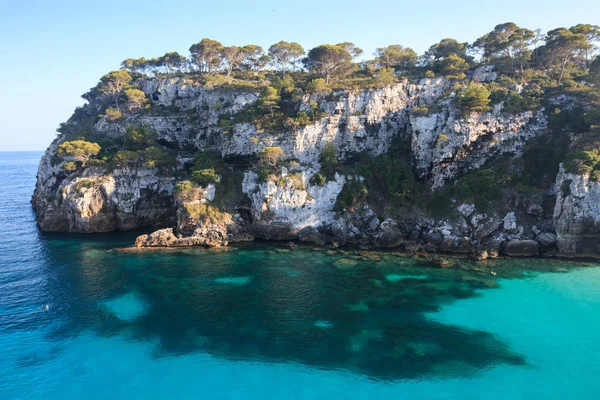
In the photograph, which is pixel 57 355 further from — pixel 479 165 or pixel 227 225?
pixel 479 165

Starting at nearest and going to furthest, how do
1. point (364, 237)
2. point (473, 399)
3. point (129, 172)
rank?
point (473, 399), point (364, 237), point (129, 172)

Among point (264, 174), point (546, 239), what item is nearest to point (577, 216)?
point (546, 239)

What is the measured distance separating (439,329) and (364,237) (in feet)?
60.7

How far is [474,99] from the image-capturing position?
137 feet

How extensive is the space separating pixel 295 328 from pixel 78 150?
43186mm

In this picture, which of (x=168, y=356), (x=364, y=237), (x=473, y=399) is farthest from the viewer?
(x=364, y=237)

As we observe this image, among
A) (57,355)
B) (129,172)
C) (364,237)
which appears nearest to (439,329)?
(364,237)

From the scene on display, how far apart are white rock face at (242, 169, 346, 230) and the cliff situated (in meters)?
0.14

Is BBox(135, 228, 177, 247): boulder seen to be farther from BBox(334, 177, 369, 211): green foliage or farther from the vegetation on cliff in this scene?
BBox(334, 177, 369, 211): green foliage

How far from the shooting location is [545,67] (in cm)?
5181

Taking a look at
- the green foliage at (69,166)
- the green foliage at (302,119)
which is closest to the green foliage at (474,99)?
the green foliage at (302,119)

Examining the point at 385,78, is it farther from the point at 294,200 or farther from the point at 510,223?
the point at 510,223

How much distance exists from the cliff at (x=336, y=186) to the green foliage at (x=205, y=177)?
371mm

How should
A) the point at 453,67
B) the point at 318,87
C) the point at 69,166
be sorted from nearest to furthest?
the point at 69,166 → the point at 318,87 → the point at 453,67
